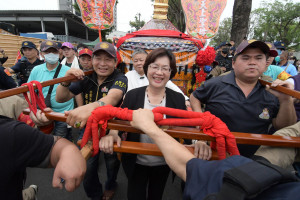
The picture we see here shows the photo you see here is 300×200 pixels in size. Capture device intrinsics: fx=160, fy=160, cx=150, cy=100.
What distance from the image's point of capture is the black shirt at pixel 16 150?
2.77 feet

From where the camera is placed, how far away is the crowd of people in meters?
0.58

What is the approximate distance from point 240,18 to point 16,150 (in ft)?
24.5

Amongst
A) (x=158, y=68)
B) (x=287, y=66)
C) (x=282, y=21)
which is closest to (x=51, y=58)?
(x=158, y=68)

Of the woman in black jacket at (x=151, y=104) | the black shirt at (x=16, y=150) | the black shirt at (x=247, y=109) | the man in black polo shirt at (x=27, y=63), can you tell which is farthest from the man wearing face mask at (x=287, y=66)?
the man in black polo shirt at (x=27, y=63)

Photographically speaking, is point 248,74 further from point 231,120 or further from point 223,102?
point 231,120

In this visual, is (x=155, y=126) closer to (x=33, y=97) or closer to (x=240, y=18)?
(x=33, y=97)

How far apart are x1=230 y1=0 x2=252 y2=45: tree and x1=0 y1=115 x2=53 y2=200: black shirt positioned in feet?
23.3

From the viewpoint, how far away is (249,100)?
1.56 metres

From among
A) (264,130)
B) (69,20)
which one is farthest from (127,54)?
(69,20)

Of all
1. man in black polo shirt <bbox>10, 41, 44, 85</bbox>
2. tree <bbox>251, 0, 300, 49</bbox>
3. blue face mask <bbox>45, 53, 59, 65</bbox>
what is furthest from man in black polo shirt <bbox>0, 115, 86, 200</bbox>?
tree <bbox>251, 0, 300, 49</bbox>

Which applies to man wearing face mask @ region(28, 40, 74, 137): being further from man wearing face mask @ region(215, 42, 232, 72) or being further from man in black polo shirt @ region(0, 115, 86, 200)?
man wearing face mask @ region(215, 42, 232, 72)

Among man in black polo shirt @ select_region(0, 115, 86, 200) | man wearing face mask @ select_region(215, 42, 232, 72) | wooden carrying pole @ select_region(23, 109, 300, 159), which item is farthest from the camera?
man wearing face mask @ select_region(215, 42, 232, 72)

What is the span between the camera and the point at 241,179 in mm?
460

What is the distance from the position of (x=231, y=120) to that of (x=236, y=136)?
2.39 ft
